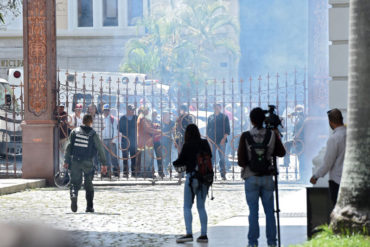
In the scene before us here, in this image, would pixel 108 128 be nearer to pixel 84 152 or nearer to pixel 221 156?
pixel 221 156

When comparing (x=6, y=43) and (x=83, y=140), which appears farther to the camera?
(x=6, y=43)

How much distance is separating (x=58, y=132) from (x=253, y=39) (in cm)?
4313

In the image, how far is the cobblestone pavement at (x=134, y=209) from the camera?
8.23m

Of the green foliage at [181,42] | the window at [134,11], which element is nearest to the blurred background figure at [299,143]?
the green foliage at [181,42]

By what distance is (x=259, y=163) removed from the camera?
21.9 feet

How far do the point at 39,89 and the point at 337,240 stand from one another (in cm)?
1066

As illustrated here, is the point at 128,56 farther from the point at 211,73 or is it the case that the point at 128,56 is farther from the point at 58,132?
the point at 58,132

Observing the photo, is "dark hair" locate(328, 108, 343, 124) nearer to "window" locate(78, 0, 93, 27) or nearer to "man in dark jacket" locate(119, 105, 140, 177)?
"man in dark jacket" locate(119, 105, 140, 177)

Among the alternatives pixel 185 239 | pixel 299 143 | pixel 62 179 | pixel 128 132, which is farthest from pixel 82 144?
pixel 299 143

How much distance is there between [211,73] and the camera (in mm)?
Answer: 51250

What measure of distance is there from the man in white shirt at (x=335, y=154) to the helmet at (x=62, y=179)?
917cm

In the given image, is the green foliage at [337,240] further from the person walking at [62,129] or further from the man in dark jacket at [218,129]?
the man in dark jacket at [218,129]

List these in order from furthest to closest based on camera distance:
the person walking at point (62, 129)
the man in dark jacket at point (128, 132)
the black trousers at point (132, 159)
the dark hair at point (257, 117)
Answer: the man in dark jacket at point (128, 132) < the black trousers at point (132, 159) < the person walking at point (62, 129) < the dark hair at point (257, 117)

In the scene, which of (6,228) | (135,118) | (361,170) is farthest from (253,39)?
(6,228)
